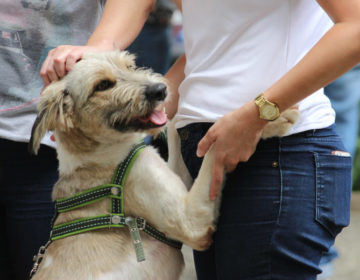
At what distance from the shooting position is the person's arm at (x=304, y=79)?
1.37 metres

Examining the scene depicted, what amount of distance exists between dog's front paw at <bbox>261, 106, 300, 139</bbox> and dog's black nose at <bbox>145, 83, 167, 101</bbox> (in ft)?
1.76

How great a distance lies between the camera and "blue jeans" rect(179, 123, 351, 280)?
1614mm

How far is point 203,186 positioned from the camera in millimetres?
1892

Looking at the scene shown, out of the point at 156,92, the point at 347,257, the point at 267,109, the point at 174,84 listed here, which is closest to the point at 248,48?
the point at 267,109

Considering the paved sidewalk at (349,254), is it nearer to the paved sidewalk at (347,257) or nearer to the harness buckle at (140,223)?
the paved sidewalk at (347,257)

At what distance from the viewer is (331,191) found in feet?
5.34

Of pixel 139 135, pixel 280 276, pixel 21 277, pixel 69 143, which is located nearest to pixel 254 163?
pixel 280 276

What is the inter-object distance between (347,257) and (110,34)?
11.9ft

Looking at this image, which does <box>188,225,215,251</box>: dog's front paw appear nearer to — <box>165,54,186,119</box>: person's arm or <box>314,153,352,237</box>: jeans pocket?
<box>314,153,352,237</box>: jeans pocket

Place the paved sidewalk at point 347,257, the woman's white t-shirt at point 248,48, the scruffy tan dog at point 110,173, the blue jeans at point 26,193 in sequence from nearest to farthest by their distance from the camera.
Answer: the woman's white t-shirt at point 248,48, the scruffy tan dog at point 110,173, the blue jeans at point 26,193, the paved sidewalk at point 347,257

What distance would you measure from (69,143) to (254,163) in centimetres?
90

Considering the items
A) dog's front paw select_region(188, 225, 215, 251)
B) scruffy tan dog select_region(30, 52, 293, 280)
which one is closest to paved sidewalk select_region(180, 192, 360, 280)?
scruffy tan dog select_region(30, 52, 293, 280)

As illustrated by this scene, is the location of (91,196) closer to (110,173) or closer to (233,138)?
(110,173)

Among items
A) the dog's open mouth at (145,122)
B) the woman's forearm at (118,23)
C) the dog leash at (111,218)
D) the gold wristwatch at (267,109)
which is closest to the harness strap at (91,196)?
the dog leash at (111,218)
